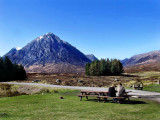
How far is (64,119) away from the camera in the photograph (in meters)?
10.1

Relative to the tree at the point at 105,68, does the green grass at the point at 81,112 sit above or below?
below

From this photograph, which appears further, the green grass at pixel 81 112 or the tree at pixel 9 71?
the tree at pixel 9 71

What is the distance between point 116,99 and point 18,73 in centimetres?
6268

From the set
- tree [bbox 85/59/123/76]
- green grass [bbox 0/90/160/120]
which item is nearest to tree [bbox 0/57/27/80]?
tree [bbox 85/59/123/76]

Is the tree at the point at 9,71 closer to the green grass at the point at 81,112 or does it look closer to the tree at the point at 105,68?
the tree at the point at 105,68

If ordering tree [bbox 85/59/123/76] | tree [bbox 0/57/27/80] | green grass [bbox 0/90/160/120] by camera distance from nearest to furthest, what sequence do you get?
green grass [bbox 0/90/160/120] < tree [bbox 0/57/27/80] < tree [bbox 85/59/123/76]

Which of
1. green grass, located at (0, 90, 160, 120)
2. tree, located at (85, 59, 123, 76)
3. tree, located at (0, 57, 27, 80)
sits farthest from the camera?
tree, located at (85, 59, 123, 76)

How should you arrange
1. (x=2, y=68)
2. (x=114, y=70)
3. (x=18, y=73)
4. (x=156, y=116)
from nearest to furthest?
(x=156, y=116) < (x=2, y=68) < (x=18, y=73) < (x=114, y=70)

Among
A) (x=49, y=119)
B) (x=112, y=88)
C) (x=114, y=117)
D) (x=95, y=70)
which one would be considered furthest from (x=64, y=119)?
(x=95, y=70)

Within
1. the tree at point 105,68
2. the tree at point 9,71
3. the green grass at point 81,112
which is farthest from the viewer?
the tree at point 105,68

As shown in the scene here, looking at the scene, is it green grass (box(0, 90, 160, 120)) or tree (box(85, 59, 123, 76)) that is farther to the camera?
tree (box(85, 59, 123, 76))

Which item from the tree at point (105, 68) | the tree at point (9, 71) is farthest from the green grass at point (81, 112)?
the tree at point (105, 68)

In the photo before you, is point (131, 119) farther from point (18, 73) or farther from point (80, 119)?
point (18, 73)

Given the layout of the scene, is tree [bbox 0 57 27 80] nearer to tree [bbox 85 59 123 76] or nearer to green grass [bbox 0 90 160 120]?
tree [bbox 85 59 123 76]
